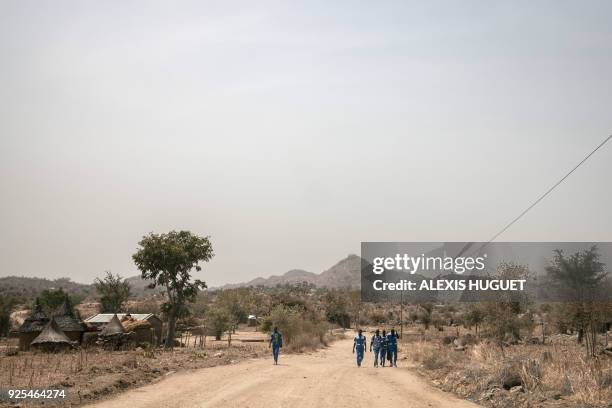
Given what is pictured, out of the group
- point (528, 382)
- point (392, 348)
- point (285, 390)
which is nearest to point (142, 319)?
point (392, 348)

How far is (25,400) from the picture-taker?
15.0 metres

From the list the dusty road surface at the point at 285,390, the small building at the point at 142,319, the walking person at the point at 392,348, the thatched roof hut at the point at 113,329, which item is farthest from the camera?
the small building at the point at 142,319

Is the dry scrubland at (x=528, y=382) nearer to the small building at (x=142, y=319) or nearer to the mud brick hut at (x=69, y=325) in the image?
the small building at (x=142, y=319)

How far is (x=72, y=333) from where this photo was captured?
4197cm

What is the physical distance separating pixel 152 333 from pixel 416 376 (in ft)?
95.0

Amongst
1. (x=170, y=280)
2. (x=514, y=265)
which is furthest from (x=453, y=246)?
(x=170, y=280)

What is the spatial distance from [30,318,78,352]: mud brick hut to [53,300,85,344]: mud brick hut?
2.09m

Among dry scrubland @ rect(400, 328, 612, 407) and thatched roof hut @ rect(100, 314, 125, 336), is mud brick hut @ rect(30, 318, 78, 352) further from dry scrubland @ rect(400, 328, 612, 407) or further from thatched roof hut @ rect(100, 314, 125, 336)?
dry scrubland @ rect(400, 328, 612, 407)

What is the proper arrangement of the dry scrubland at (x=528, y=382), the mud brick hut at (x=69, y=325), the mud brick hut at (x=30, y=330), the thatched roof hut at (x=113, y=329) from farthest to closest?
the mud brick hut at (x=69, y=325) → the mud brick hut at (x=30, y=330) → the thatched roof hut at (x=113, y=329) → the dry scrubland at (x=528, y=382)

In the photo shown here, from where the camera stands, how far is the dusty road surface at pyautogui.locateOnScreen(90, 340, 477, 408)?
1563cm

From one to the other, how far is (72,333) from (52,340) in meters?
4.54

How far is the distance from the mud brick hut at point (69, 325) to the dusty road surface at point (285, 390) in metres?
22.7

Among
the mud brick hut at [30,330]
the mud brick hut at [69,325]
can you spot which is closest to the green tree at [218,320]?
the mud brick hut at [69,325]

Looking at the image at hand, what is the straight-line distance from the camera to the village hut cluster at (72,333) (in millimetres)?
37875
